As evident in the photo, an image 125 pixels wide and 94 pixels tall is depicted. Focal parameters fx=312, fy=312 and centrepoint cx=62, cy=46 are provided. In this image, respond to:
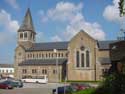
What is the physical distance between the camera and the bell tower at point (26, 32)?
107875 millimetres

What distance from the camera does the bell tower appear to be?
108 meters

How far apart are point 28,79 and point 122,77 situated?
3159 inches

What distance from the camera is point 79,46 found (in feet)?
293

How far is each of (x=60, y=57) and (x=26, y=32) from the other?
15.9 metres

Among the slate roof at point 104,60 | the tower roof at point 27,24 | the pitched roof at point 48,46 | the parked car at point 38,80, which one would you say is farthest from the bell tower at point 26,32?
the slate roof at point 104,60

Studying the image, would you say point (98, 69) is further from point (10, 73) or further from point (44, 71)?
point (10, 73)

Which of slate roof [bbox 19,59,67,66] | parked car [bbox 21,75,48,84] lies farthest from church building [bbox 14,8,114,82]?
parked car [bbox 21,75,48,84]

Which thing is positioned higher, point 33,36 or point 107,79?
point 33,36

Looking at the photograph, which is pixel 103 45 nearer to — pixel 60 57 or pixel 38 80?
pixel 60 57

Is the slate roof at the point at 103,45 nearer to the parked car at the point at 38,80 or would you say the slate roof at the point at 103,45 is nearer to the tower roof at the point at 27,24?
the parked car at the point at 38,80

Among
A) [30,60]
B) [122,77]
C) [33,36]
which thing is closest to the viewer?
[122,77]

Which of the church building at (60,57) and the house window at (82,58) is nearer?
the church building at (60,57)

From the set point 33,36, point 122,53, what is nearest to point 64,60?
point 33,36

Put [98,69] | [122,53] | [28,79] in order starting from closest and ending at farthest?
[122,53] → [98,69] → [28,79]
